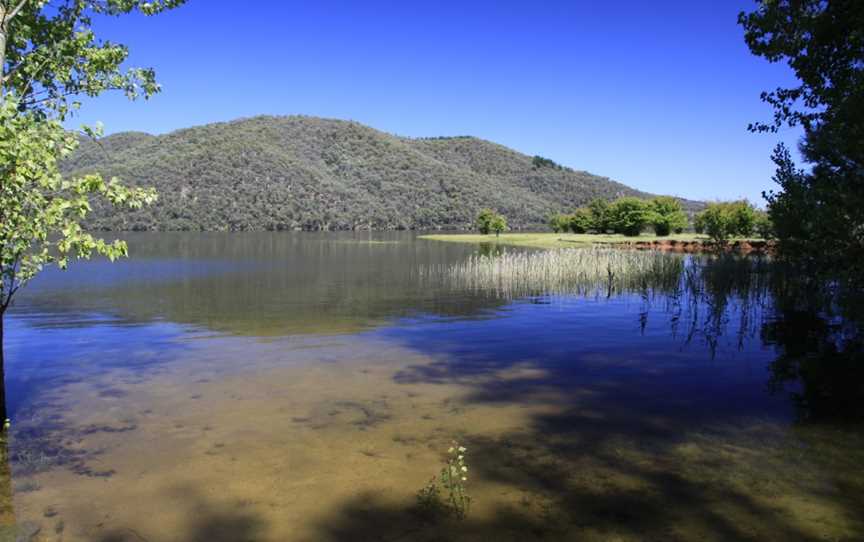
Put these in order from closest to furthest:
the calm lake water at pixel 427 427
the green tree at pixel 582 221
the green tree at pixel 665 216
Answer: the calm lake water at pixel 427 427 → the green tree at pixel 665 216 → the green tree at pixel 582 221

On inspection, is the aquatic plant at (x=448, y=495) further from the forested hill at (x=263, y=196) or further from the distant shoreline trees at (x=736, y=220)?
the forested hill at (x=263, y=196)

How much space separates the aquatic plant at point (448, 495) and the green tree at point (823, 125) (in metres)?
7.87

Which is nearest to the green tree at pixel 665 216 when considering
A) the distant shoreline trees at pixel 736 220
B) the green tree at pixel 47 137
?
the distant shoreline trees at pixel 736 220

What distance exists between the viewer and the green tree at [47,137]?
275 inches

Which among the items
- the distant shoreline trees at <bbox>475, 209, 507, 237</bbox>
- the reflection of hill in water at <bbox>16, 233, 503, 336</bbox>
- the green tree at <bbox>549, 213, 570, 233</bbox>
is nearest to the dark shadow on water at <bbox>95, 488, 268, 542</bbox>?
the reflection of hill in water at <bbox>16, 233, 503, 336</bbox>

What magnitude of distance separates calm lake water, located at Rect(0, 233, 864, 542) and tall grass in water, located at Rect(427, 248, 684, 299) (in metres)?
7.86

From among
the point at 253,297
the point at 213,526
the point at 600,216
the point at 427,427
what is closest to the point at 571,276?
the point at 253,297

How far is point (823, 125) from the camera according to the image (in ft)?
44.4

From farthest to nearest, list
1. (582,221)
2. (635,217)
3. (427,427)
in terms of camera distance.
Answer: (582,221), (635,217), (427,427)

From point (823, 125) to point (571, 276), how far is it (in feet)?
65.2

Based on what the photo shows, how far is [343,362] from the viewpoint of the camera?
49.6 feet

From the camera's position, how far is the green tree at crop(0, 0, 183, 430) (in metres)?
6.98

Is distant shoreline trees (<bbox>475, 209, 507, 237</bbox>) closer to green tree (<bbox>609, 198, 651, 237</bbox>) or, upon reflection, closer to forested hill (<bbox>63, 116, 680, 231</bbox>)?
green tree (<bbox>609, 198, 651, 237</bbox>)

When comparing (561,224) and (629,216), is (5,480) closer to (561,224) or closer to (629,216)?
(629,216)
